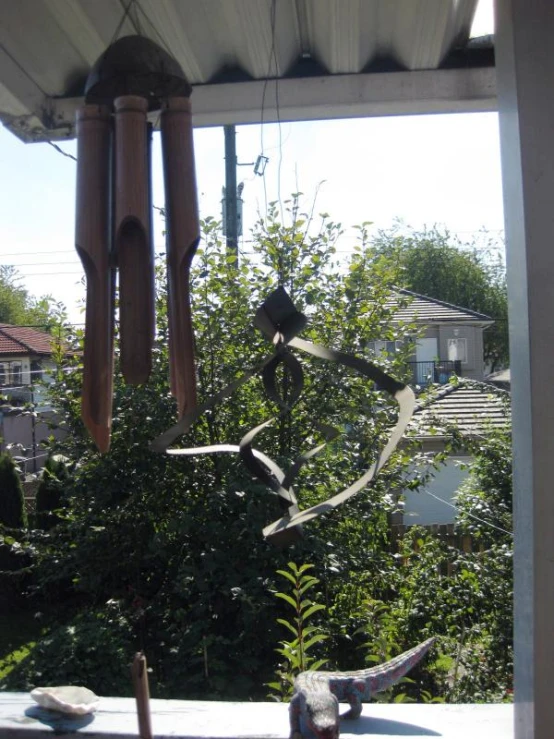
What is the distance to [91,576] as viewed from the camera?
3.95 meters

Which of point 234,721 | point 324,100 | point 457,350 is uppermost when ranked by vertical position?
point 457,350

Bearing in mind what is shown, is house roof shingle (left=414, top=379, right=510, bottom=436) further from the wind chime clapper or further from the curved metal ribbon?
the wind chime clapper

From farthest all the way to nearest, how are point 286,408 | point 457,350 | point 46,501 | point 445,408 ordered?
point 457,350 → point 46,501 → point 445,408 → point 286,408

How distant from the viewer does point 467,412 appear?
5578 mm

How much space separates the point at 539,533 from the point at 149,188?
0.75 metres

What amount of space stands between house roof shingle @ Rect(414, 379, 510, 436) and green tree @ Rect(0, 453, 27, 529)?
3999mm

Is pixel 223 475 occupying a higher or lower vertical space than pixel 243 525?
higher

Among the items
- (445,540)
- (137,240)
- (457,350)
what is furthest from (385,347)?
(457,350)

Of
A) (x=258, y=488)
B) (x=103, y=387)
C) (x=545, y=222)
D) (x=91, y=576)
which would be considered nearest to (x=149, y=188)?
(x=103, y=387)

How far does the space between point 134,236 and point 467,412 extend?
4.83 m

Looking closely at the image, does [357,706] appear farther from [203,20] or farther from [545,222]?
[203,20]

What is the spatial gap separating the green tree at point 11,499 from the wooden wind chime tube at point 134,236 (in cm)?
615

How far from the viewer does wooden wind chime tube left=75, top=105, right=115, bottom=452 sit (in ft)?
3.44

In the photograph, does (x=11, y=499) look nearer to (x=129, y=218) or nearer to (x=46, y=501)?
(x=46, y=501)
